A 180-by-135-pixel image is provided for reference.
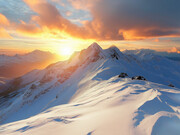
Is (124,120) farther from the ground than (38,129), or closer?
farther from the ground

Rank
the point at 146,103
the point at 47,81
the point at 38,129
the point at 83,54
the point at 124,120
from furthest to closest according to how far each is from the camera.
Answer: the point at 83,54 < the point at 47,81 < the point at 146,103 < the point at 38,129 < the point at 124,120

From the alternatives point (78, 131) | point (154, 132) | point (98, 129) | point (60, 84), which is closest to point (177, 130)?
point (154, 132)

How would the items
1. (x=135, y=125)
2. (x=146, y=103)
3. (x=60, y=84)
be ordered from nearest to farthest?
(x=135, y=125) → (x=146, y=103) → (x=60, y=84)

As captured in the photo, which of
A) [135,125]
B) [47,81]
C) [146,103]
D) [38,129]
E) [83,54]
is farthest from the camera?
[83,54]

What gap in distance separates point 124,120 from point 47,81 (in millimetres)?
71048

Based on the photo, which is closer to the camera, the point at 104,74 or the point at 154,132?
the point at 154,132

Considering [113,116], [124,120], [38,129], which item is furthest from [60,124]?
[124,120]

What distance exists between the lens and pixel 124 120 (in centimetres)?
567

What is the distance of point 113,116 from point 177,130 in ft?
10.4

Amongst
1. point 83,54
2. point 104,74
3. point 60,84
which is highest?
point 83,54

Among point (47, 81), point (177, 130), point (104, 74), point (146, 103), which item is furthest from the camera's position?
point (47, 81)

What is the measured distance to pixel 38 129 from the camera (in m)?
6.30

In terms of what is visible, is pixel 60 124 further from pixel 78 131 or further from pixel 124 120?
pixel 124 120

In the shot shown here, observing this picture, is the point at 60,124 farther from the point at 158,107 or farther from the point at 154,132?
the point at 158,107
